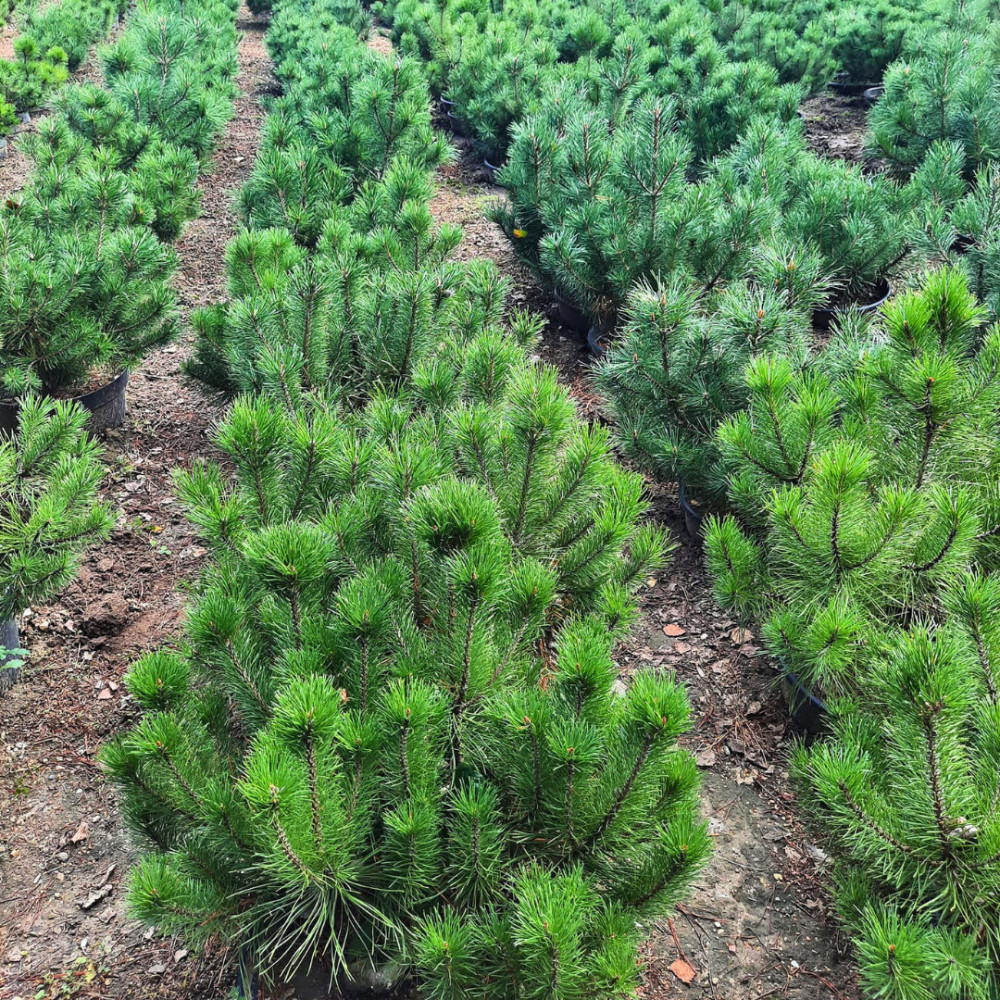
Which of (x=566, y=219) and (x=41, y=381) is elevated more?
(x=566, y=219)

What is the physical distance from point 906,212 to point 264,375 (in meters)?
3.29

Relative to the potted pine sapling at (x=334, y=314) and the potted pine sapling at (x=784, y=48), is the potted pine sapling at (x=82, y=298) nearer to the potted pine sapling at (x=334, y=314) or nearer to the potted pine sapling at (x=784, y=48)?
the potted pine sapling at (x=334, y=314)

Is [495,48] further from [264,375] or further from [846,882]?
[846,882]

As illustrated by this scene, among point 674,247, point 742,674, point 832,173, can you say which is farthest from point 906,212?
point 742,674

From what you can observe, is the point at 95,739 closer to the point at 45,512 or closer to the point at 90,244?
the point at 45,512

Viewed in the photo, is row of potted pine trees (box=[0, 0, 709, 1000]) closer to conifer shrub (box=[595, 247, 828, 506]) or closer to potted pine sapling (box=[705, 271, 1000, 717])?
potted pine sapling (box=[705, 271, 1000, 717])

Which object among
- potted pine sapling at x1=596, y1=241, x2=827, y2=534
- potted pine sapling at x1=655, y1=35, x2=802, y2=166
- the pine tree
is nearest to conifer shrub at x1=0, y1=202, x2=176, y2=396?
the pine tree

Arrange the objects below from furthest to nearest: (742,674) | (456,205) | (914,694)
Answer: (456,205) < (742,674) < (914,694)

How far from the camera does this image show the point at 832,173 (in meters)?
4.54

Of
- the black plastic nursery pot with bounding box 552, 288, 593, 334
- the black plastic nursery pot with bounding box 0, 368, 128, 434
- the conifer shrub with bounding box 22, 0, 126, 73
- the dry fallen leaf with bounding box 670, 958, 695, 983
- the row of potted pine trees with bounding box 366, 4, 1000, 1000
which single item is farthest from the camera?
the conifer shrub with bounding box 22, 0, 126, 73

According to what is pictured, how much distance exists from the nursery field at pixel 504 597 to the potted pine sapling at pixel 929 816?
0.03 ft

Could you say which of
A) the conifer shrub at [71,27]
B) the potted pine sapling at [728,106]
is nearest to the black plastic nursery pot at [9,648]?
the potted pine sapling at [728,106]

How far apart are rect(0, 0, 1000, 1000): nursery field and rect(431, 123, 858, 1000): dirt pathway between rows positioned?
0.01 m

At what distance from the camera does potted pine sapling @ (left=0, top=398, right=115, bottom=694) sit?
233cm
